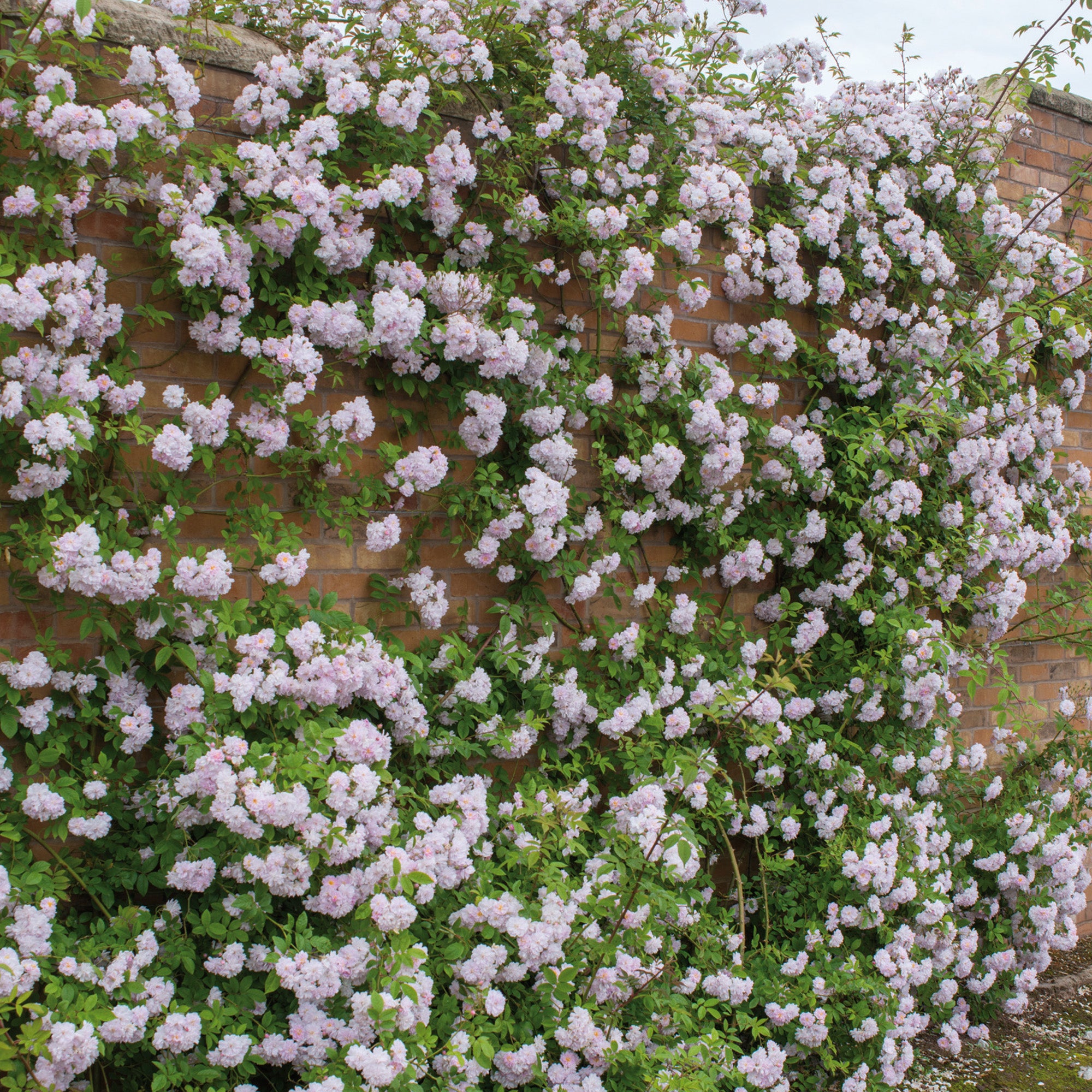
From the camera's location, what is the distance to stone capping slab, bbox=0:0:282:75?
2.26m

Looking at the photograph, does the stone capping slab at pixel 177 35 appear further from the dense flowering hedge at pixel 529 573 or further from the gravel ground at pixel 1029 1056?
the gravel ground at pixel 1029 1056

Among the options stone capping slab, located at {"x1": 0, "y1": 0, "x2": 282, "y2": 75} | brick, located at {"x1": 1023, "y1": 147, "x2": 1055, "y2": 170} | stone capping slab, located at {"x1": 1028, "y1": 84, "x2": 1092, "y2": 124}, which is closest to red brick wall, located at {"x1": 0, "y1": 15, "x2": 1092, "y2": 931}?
stone capping slab, located at {"x1": 0, "y1": 0, "x2": 282, "y2": 75}

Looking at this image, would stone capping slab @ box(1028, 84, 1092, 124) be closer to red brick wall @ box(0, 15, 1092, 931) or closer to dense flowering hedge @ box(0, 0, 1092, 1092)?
dense flowering hedge @ box(0, 0, 1092, 1092)

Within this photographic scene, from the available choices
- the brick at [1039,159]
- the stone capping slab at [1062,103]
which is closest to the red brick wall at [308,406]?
the brick at [1039,159]

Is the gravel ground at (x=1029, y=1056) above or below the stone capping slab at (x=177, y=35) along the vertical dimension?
below

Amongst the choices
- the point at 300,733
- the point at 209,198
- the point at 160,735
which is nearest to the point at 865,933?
the point at 300,733

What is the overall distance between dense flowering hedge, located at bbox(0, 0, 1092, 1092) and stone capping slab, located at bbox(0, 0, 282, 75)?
0.20ft

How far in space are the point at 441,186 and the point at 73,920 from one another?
82.4 inches

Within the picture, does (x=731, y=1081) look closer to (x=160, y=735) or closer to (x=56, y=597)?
(x=160, y=735)

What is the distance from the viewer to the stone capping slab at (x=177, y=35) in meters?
2.26

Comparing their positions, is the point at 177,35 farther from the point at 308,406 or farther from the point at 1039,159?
the point at 1039,159

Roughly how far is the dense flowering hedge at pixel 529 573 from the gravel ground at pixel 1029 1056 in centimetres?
13

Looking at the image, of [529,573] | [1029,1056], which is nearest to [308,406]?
[529,573]

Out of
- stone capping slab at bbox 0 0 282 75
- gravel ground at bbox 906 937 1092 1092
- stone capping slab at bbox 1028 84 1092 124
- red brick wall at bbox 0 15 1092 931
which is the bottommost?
gravel ground at bbox 906 937 1092 1092
